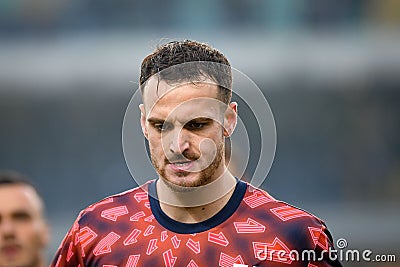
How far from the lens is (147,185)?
7.48 feet

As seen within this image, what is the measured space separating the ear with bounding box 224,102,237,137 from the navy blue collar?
148mm

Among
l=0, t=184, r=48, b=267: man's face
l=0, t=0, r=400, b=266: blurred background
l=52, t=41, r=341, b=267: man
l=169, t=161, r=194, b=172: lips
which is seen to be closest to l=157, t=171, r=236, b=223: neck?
l=52, t=41, r=341, b=267: man

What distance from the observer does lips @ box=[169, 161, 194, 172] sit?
205 centimetres

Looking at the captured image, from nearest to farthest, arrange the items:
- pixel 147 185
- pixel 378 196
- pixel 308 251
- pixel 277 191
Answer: pixel 308 251, pixel 147 185, pixel 277 191, pixel 378 196

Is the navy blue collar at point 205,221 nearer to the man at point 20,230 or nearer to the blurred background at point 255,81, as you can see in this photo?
the man at point 20,230

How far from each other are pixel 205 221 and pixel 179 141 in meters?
0.23

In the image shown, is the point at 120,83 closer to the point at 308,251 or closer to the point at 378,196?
the point at 378,196

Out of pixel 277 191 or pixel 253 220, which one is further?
pixel 277 191

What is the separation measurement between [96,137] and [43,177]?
530mm

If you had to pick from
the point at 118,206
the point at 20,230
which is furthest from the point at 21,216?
the point at 118,206

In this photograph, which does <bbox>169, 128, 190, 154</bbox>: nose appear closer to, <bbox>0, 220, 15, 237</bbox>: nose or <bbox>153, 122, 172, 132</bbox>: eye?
<bbox>153, 122, 172, 132</bbox>: eye

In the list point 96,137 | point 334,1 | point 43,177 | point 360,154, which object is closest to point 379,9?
point 334,1

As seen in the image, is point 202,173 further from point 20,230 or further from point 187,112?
point 20,230

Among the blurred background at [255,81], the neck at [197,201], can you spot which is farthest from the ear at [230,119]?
the blurred background at [255,81]
